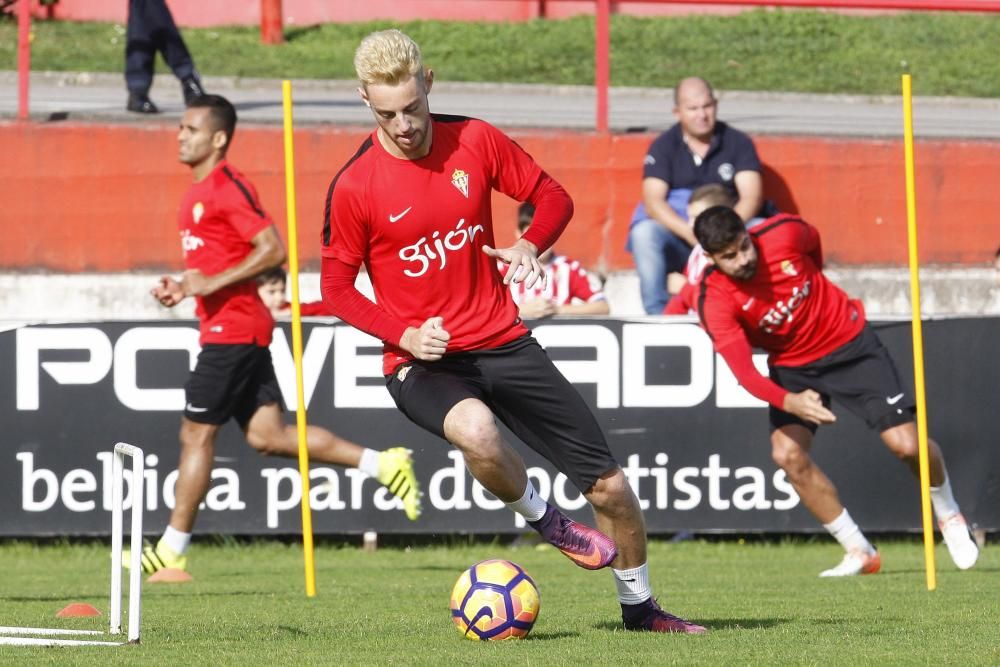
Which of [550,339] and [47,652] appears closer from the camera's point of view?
[47,652]

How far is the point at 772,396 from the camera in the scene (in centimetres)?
909

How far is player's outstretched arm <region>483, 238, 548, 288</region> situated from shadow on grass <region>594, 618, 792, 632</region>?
161 centimetres

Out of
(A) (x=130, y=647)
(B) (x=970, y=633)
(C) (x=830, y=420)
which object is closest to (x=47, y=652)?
(A) (x=130, y=647)

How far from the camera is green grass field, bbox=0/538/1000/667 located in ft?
19.7

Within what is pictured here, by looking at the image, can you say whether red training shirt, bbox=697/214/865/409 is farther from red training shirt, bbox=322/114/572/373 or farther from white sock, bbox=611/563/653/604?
red training shirt, bbox=322/114/572/373

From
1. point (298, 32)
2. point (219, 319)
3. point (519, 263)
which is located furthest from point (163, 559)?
point (298, 32)

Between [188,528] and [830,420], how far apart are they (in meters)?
3.70

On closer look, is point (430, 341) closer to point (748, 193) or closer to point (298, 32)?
point (748, 193)

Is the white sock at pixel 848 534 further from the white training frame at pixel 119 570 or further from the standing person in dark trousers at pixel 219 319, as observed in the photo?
the white training frame at pixel 119 570

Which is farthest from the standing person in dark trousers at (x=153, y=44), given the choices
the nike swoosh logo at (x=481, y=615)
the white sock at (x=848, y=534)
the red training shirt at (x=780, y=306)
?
the nike swoosh logo at (x=481, y=615)

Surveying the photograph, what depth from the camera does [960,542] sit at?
9.66 meters

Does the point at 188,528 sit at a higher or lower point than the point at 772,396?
lower

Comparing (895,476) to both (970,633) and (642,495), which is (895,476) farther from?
(970,633)

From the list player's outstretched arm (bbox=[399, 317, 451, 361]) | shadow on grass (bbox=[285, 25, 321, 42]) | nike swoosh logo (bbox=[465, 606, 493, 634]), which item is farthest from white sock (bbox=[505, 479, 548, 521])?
shadow on grass (bbox=[285, 25, 321, 42])
